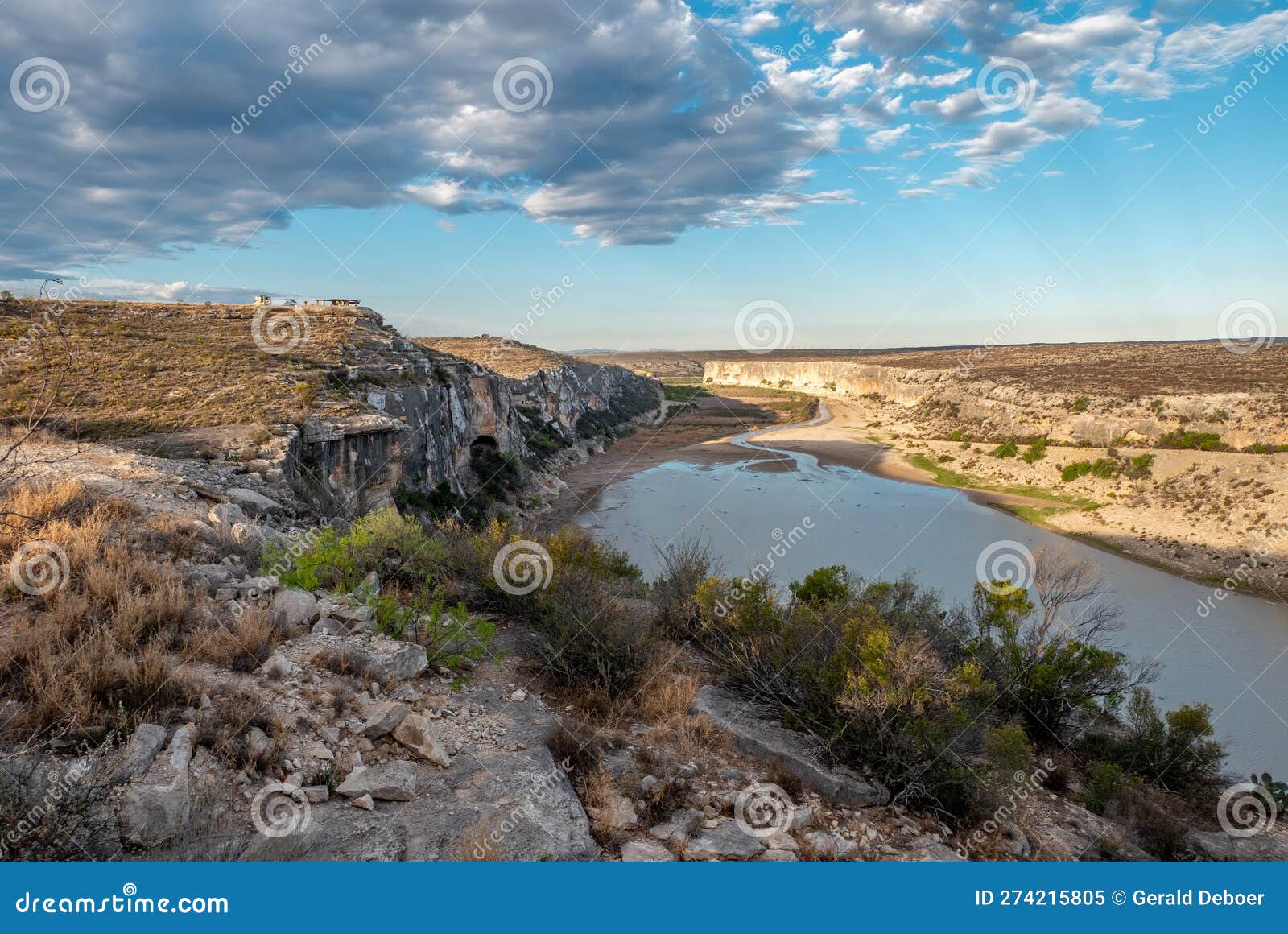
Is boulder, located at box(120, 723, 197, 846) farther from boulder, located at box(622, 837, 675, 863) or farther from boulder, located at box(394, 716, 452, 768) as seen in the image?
boulder, located at box(622, 837, 675, 863)

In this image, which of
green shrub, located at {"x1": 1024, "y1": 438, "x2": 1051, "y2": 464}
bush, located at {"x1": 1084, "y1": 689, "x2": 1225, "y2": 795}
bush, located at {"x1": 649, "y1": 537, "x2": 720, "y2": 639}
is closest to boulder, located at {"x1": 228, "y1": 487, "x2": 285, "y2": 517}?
bush, located at {"x1": 649, "y1": 537, "x2": 720, "y2": 639}

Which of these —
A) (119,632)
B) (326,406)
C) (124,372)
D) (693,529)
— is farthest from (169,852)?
(693,529)

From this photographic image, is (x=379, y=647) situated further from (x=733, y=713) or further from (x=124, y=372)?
(x=124, y=372)

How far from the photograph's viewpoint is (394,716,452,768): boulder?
4.90 metres

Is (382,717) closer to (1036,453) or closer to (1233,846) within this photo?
(1233,846)

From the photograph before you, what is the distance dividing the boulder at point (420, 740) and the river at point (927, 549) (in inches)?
361

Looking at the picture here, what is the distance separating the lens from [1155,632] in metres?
17.7

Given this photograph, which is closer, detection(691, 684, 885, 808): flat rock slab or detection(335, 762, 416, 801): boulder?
detection(335, 762, 416, 801): boulder

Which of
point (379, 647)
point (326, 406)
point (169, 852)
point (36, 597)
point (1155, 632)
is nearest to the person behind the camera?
point (169, 852)

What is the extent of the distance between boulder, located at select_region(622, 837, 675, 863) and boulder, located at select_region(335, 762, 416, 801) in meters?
1.54

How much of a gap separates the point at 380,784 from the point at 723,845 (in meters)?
2.44

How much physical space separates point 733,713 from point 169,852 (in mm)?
4751

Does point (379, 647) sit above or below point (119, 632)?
below

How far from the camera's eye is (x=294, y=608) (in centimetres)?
627
